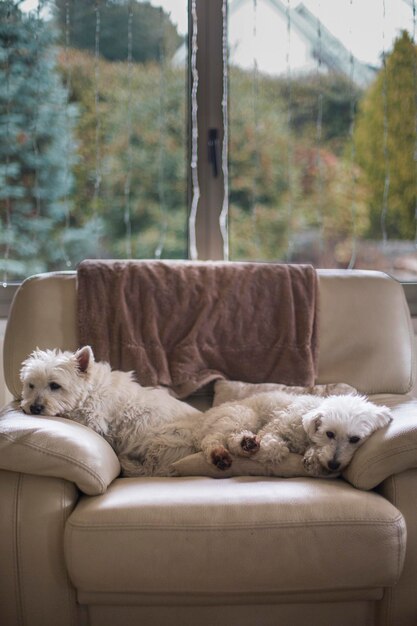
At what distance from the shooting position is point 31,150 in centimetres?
353

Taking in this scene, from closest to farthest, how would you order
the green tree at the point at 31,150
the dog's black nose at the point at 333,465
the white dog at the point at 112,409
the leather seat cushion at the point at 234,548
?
the leather seat cushion at the point at 234,548, the dog's black nose at the point at 333,465, the white dog at the point at 112,409, the green tree at the point at 31,150

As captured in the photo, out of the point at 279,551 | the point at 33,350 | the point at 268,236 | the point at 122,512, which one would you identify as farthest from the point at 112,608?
the point at 268,236

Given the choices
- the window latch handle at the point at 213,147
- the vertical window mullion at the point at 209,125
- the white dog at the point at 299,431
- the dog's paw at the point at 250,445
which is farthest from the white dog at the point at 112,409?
the window latch handle at the point at 213,147

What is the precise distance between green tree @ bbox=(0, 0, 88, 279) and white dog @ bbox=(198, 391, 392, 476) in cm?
144

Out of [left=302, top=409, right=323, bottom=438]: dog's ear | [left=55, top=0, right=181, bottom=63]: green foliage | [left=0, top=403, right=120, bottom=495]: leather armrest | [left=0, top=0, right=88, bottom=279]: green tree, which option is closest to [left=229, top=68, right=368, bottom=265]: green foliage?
[left=55, top=0, right=181, bottom=63]: green foliage

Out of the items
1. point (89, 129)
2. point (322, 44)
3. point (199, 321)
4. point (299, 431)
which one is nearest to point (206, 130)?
point (89, 129)

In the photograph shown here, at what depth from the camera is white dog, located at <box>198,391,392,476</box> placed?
2.30 m

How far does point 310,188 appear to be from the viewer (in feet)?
11.8

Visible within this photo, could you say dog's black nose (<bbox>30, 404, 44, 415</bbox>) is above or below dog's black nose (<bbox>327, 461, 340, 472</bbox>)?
above

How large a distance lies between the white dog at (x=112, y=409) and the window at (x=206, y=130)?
110cm

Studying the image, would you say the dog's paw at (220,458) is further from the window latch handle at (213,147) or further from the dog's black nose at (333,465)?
the window latch handle at (213,147)

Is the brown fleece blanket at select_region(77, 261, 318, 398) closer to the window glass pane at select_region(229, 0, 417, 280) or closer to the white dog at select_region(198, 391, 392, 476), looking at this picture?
the white dog at select_region(198, 391, 392, 476)

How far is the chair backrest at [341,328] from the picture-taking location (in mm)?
2822

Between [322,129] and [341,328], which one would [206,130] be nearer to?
[322,129]
